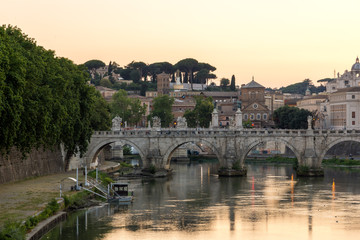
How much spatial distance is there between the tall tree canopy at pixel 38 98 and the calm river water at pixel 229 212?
21.7 feet

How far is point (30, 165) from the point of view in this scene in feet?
189

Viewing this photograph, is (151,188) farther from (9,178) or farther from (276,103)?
(276,103)

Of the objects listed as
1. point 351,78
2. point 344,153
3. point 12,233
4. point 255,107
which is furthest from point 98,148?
point 351,78

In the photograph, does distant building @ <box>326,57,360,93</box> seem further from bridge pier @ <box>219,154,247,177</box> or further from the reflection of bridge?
bridge pier @ <box>219,154,247,177</box>

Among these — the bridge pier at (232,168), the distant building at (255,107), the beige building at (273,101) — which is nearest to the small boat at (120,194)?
the bridge pier at (232,168)

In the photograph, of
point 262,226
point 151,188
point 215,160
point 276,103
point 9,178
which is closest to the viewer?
point 262,226

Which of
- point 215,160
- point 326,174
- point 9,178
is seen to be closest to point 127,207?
point 9,178

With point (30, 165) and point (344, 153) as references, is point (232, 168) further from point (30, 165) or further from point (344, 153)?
point (344, 153)

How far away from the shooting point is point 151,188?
2454 inches

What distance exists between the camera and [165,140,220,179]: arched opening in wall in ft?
268

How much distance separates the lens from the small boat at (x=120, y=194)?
50.5 metres

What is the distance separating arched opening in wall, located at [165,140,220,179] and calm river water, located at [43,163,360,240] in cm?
1147

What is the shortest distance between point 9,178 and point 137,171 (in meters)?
24.0

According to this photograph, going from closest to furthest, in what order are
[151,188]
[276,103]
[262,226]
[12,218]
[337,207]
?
[12,218] < [262,226] < [337,207] < [151,188] < [276,103]
